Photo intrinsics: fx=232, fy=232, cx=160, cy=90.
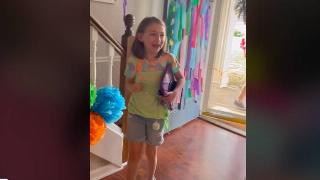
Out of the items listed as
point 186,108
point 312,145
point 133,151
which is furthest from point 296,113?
point 186,108

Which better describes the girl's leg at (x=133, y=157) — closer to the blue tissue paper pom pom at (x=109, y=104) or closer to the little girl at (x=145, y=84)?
the little girl at (x=145, y=84)

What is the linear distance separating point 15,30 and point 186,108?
50 centimetres

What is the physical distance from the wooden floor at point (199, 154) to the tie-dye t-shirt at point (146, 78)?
0.12 m

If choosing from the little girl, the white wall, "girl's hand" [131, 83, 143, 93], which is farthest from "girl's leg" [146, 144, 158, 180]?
the white wall

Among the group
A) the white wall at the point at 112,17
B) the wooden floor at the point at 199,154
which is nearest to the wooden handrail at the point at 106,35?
the white wall at the point at 112,17

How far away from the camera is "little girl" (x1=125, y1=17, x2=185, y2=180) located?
0.41 meters

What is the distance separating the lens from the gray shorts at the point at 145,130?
434 millimetres

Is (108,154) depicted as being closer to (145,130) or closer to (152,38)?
(145,130)

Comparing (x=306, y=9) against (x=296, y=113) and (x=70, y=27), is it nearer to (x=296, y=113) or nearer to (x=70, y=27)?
(x=296, y=113)

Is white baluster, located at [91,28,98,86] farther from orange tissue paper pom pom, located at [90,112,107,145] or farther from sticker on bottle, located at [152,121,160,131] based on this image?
sticker on bottle, located at [152,121,160,131]

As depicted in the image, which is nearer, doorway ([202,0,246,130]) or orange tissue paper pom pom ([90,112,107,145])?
orange tissue paper pom pom ([90,112,107,145])

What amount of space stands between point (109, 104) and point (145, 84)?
0.33ft

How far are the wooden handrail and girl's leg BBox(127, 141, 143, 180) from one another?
0.18m

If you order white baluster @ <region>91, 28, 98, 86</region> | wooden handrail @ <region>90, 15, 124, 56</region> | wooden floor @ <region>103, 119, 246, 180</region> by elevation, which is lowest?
wooden floor @ <region>103, 119, 246, 180</region>
